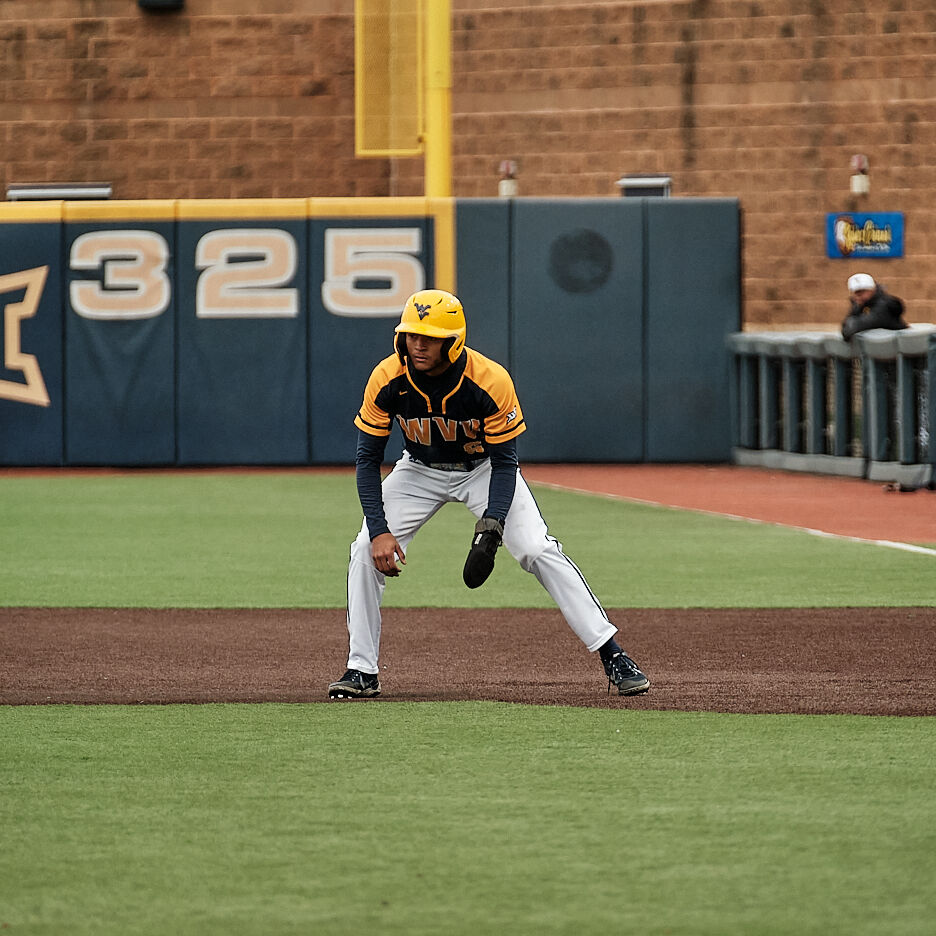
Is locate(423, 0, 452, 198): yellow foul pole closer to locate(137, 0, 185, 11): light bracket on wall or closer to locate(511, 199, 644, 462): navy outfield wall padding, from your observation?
locate(511, 199, 644, 462): navy outfield wall padding

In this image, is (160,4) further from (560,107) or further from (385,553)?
(385,553)

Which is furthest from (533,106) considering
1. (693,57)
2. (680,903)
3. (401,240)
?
(680,903)

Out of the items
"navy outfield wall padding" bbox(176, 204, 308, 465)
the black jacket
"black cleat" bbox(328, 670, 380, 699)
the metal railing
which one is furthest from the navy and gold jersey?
"navy outfield wall padding" bbox(176, 204, 308, 465)

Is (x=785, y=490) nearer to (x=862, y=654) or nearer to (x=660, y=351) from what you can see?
(x=660, y=351)

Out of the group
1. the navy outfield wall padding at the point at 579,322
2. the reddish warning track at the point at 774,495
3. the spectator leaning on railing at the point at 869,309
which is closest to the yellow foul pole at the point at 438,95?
the navy outfield wall padding at the point at 579,322

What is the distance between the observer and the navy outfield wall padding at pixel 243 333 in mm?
21281

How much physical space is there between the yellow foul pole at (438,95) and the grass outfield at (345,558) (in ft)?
17.0

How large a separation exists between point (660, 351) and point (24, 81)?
416 inches

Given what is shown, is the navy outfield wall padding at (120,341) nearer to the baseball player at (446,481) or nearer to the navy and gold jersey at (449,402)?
the baseball player at (446,481)

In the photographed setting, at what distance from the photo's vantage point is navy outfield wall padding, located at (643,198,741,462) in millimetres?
21266

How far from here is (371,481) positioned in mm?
7492

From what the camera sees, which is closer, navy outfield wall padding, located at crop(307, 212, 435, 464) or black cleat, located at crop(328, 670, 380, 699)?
black cleat, located at crop(328, 670, 380, 699)

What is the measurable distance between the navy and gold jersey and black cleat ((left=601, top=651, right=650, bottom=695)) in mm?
1000

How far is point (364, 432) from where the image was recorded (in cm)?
746
